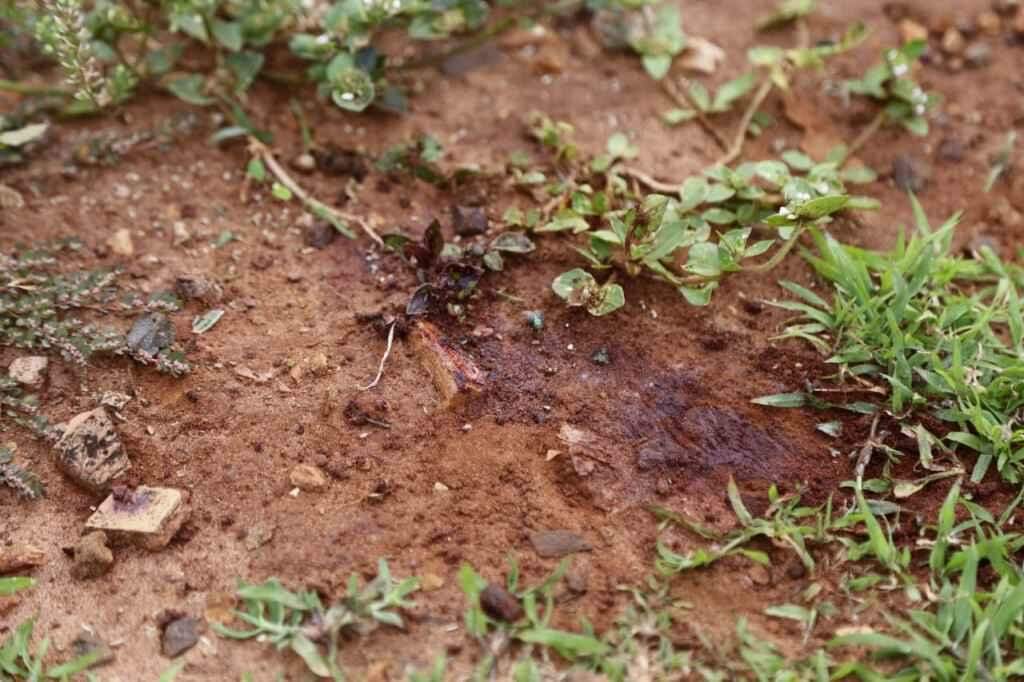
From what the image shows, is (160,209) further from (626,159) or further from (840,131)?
(840,131)

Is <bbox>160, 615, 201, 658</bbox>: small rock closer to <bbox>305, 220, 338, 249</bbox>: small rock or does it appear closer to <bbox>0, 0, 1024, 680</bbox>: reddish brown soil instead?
<bbox>0, 0, 1024, 680</bbox>: reddish brown soil

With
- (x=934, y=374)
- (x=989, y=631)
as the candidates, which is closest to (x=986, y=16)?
(x=934, y=374)

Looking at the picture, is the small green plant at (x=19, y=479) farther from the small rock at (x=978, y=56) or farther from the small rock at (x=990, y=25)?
the small rock at (x=990, y=25)

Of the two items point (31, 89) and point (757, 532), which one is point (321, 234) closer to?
point (31, 89)

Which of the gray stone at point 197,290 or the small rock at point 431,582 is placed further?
the gray stone at point 197,290

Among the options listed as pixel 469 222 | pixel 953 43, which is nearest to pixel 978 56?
pixel 953 43

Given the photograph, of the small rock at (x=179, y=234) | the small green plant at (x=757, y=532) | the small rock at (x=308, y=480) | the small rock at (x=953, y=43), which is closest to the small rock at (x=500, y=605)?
the small green plant at (x=757, y=532)

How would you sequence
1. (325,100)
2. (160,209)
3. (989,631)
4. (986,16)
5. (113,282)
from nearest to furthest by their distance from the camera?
(989,631) → (113,282) → (160,209) → (325,100) → (986,16)
